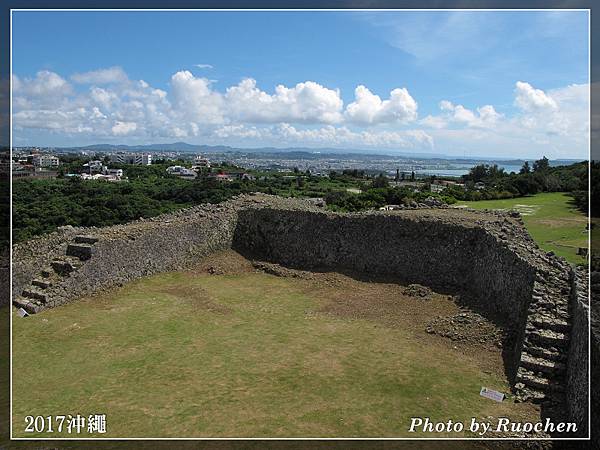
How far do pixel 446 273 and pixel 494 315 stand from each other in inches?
133

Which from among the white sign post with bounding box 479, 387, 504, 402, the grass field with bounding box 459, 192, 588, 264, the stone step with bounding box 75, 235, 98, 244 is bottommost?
the white sign post with bounding box 479, 387, 504, 402

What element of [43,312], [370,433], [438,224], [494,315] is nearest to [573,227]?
[438,224]

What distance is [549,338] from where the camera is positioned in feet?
30.3

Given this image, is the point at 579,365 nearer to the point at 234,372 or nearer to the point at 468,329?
the point at 468,329

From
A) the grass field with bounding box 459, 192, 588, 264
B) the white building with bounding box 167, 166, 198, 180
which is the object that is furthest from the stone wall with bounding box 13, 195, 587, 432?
the white building with bounding box 167, 166, 198, 180

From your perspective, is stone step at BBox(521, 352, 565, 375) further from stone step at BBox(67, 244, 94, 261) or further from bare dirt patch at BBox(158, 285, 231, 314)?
stone step at BBox(67, 244, 94, 261)

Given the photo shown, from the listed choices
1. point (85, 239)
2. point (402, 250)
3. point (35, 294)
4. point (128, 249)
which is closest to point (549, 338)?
point (402, 250)

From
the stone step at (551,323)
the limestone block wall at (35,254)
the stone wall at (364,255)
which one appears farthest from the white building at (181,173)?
the stone step at (551,323)

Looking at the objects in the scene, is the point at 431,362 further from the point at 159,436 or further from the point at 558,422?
the point at 159,436

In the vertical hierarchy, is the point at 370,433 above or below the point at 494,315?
below

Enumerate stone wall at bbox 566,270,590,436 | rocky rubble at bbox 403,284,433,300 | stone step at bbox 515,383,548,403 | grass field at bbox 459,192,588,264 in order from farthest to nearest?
1. rocky rubble at bbox 403,284,433,300
2. grass field at bbox 459,192,588,264
3. stone step at bbox 515,383,548,403
4. stone wall at bbox 566,270,590,436

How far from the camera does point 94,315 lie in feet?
45.2

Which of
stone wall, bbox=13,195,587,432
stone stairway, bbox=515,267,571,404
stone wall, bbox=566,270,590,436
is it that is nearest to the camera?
stone wall, bbox=566,270,590,436

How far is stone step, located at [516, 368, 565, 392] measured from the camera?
8.59m
